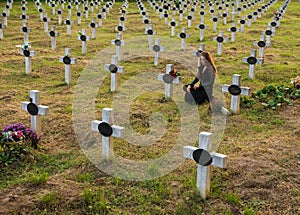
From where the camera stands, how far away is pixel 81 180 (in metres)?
5.66

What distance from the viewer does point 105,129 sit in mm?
5957

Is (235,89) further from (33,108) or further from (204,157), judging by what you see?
(33,108)

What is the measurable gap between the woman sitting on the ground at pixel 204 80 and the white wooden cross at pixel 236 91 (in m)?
0.44

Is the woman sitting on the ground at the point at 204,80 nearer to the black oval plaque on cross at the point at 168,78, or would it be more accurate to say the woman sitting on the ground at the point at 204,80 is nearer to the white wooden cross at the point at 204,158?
the black oval plaque on cross at the point at 168,78

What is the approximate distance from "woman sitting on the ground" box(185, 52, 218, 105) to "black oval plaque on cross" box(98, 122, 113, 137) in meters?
3.09

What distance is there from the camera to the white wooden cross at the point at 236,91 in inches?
315

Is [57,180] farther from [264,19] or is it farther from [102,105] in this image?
[264,19]

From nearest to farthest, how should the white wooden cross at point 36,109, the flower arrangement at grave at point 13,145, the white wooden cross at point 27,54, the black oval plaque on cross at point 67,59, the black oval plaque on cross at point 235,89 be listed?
1. the flower arrangement at grave at point 13,145
2. the white wooden cross at point 36,109
3. the black oval plaque on cross at point 235,89
4. the black oval plaque on cross at point 67,59
5. the white wooden cross at point 27,54

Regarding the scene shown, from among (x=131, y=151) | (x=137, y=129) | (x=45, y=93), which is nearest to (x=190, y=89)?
(x=137, y=129)

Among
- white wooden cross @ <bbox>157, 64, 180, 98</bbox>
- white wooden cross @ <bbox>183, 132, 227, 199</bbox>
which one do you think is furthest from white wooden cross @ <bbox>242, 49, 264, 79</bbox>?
white wooden cross @ <bbox>183, 132, 227, 199</bbox>

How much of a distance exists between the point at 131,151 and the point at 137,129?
1.01 meters

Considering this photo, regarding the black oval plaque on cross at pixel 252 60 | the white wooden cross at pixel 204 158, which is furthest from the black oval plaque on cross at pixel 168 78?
the white wooden cross at pixel 204 158

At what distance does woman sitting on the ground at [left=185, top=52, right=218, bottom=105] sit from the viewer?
330 inches

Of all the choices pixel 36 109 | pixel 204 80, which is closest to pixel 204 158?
pixel 36 109
